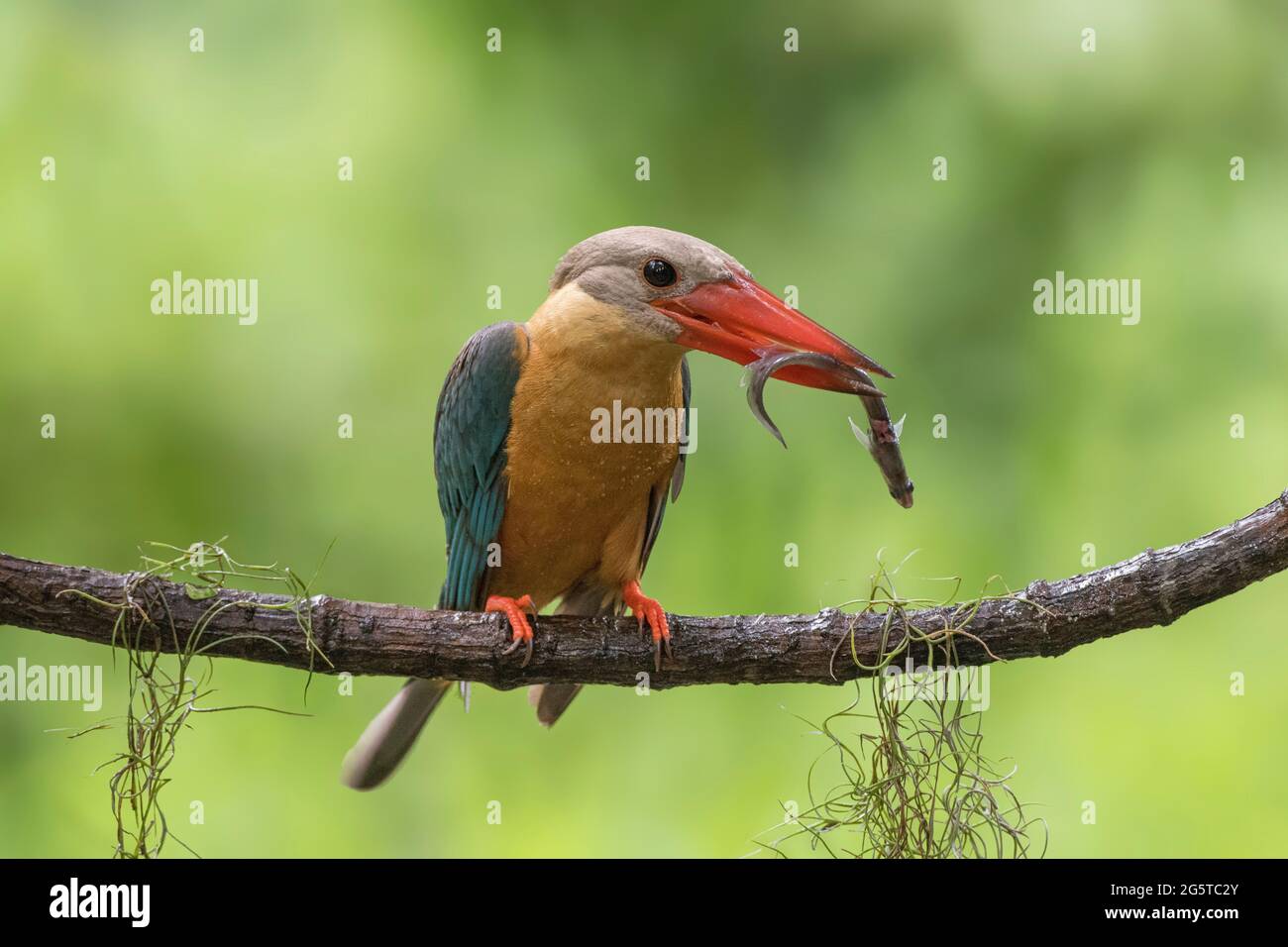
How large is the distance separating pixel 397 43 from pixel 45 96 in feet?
4.37

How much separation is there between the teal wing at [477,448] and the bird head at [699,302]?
10.9 inches

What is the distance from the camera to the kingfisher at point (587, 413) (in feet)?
8.70

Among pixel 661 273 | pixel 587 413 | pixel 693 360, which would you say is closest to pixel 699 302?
pixel 661 273

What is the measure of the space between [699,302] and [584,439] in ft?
1.41

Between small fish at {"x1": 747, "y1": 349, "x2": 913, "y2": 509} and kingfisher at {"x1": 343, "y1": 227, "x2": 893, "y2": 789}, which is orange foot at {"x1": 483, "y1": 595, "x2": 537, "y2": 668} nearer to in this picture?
kingfisher at {"x1": 343, "y1": 227, "x2": 893, "y2": 789}

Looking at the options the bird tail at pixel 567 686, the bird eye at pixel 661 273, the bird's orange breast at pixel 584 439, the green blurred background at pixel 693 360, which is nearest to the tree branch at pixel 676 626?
the bird's orange breast at pixel 584 439

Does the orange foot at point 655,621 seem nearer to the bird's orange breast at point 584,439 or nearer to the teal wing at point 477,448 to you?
the bird's orange breast at point 584,439

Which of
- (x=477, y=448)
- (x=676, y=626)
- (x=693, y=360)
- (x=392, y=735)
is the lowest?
(x=392, y=735)

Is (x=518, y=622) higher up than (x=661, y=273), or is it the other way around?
(x=661, y=273)

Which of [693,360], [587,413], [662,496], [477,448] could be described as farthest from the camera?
[693,360]

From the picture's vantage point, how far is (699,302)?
2678 mm

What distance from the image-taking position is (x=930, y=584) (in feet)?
14.3

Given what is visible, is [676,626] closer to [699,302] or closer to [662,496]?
[662,496]
